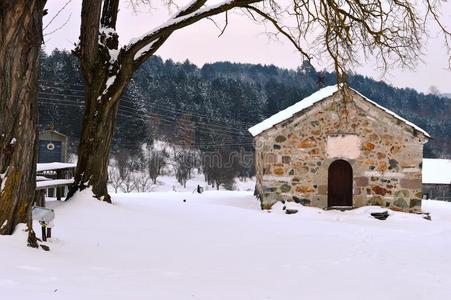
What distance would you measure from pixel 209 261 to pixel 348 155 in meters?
9.81

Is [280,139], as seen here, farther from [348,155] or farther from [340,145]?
[348,155]

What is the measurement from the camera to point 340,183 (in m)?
14.8

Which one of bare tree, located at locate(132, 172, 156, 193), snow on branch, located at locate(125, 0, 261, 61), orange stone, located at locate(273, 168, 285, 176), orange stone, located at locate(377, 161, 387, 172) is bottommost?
bare tree, located at locate(132, 172, 156, 193)

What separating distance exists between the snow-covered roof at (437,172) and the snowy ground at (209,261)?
37359 millimetres

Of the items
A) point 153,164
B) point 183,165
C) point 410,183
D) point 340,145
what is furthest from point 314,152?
point 183,165

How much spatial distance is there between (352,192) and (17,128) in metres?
11.6

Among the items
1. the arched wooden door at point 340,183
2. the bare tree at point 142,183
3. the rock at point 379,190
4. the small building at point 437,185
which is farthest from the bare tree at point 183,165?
the rock at point 379,190

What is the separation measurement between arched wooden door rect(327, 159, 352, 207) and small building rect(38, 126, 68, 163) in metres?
8.82

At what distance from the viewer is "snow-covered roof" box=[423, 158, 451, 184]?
142ft

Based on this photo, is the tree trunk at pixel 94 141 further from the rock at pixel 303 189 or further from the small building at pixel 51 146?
the small building at pixel 51 146

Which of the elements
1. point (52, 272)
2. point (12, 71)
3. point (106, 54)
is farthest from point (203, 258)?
point (106, 54)

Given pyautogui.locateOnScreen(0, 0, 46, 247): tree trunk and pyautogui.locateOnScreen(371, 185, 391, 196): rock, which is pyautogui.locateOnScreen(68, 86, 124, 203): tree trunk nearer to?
pyautogui.locateOnScreen(0, 0, 46, 247): tree trunk

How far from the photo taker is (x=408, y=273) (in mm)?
5367

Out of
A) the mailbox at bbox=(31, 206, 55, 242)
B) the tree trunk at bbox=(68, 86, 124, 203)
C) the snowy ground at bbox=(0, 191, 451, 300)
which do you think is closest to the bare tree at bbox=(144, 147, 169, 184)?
A: the tree trunk at bbox=(68, 86, 124, 203)
